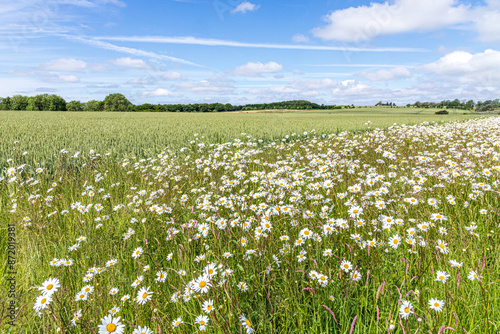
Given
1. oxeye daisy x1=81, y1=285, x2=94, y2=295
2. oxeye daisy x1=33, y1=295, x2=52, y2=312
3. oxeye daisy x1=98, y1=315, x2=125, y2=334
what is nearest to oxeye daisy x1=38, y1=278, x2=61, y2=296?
oxeye daisy x1=33, y1=295, x2=52, y2=312

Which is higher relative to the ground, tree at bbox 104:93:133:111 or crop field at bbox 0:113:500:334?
tree at bbox 104:93:133:111

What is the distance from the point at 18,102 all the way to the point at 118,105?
118ft

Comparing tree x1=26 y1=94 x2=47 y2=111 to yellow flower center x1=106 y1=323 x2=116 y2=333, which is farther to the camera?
tree x1=26 y1=94 x2=47 y2=111

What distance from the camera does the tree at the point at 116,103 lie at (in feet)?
367

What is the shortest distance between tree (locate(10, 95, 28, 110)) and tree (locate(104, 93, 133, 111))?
93.6ft

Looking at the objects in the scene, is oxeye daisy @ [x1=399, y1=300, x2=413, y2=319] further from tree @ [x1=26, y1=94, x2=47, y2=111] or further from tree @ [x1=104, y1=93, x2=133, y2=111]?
tree @ [x1=26, y1=94, x2=47, y2=111]

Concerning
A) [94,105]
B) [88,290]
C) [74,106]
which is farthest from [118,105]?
[88,290]

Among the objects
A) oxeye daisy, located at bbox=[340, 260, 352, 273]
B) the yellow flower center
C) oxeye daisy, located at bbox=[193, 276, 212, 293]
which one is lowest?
the yellow flower center

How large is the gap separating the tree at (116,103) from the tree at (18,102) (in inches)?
1124

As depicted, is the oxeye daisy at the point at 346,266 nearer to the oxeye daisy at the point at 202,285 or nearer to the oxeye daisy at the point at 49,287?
the oxeye daisy at the point at 202,285

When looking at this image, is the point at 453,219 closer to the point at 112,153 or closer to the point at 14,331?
the point at 14,331

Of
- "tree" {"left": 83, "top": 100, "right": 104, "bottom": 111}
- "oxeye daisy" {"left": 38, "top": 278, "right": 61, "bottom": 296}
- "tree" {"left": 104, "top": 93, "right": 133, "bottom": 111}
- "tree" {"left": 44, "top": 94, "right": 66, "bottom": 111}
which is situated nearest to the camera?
"oxeye daisy" {"left": 38, "top": 278, "right": 61, "bottom": 296}

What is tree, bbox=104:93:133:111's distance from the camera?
11188 centimetres

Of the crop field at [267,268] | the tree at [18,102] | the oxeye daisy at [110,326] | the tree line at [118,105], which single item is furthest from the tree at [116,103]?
the oxeye daisy at [110,326]
